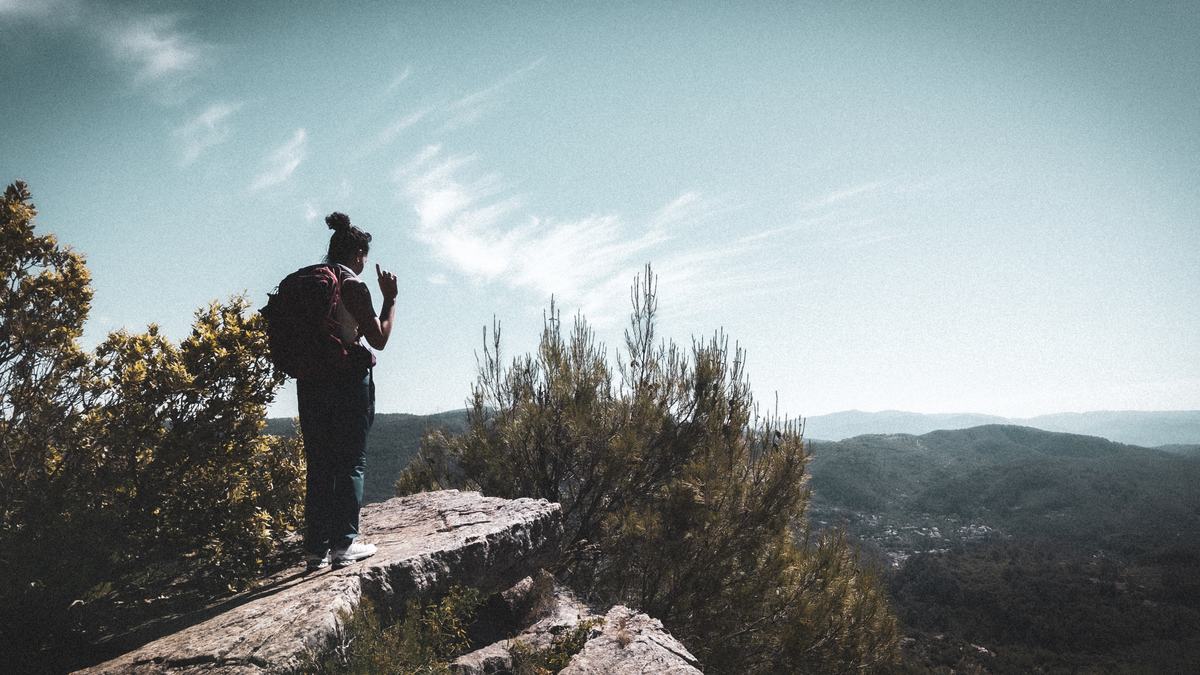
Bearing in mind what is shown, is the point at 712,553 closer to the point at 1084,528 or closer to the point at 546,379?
the point at 546,379

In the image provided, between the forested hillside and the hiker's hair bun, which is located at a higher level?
the hiker's hair bun

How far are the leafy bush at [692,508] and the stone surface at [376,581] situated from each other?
2081 mm

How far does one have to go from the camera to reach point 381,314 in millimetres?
3486

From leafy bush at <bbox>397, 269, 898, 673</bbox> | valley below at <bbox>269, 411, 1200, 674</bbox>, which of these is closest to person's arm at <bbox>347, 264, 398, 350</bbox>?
leafy bush at <bbox>397, 269, 898, 673</bbox>

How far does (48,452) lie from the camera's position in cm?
388

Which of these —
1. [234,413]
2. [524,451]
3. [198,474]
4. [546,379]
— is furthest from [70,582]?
[546,379]

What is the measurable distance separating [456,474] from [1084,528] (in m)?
90.4

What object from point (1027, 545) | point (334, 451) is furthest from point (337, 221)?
point (1027, 545)

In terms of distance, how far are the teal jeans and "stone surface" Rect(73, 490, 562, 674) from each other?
0.29m

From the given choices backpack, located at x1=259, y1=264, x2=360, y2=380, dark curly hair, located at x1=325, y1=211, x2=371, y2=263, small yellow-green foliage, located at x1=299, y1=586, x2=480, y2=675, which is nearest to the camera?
small yellow-green foliage, located at x1=299, y1=586, x2=480, y2=675

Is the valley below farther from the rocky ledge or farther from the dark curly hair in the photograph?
the dark curly hair

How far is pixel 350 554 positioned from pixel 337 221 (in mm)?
2197

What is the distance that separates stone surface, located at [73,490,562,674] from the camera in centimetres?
266

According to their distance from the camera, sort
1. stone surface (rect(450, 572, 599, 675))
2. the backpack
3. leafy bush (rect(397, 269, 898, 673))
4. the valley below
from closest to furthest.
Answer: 1. the backpack
2. stone surface (rect(450, 572, 599, 675))
3. leafy bush (rect(397, 269, 898, 673))
4. the valley below
